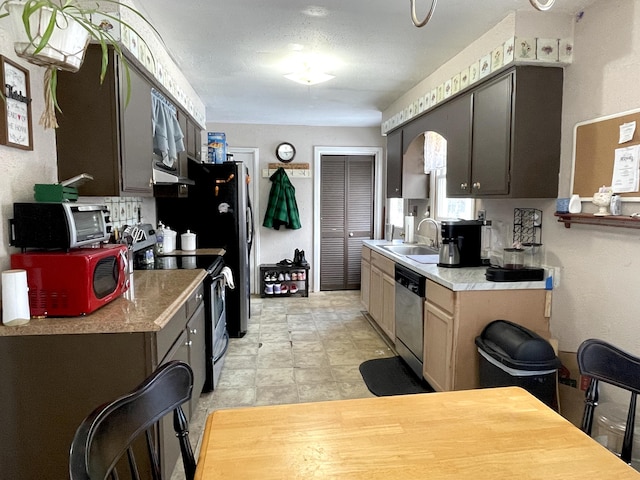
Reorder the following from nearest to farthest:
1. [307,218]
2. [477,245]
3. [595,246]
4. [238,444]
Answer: [238,444] < [595,246] < [477,245] < [307,218]

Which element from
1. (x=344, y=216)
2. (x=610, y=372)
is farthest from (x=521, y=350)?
(x=344, y=216)

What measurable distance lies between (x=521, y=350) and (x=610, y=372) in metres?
0.92

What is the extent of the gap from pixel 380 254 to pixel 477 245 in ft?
3.79

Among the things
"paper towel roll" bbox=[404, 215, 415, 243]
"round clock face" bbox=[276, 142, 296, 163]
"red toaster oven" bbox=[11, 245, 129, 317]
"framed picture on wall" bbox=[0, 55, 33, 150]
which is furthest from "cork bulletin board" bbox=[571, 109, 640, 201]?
"round clock face" bbox=[276, 142, 296, 163]

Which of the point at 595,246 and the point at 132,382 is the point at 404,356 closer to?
the point at 595,246

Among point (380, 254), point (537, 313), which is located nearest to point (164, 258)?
point (380, 254)

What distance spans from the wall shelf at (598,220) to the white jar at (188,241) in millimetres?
2744

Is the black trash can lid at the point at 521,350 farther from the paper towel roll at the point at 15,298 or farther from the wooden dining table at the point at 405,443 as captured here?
the paper towel roll at the point at 15,298

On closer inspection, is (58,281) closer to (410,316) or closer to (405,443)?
(405,443)

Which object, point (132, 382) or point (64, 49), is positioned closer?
point (64, 49)

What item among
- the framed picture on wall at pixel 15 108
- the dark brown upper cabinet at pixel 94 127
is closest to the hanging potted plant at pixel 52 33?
the framed picture on wall at pixel 15 108

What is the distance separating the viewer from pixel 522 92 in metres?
2.40

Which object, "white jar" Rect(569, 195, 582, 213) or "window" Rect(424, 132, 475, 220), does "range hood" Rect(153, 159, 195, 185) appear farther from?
"white jar" Rect(569, 195, 582, 213)

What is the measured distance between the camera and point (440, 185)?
4.12 metres
